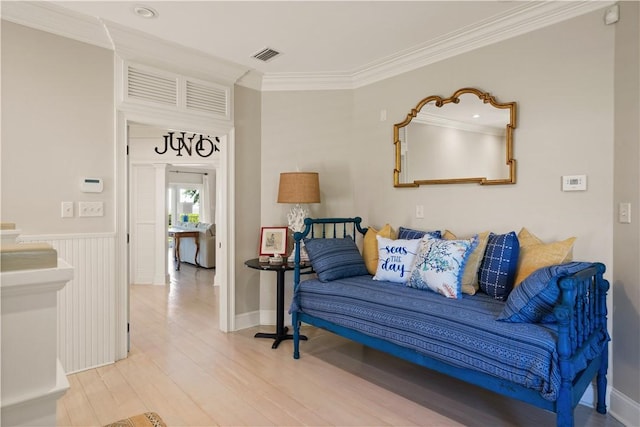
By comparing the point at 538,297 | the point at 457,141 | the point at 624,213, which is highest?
the point at 457,141

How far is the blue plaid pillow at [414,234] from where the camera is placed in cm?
301

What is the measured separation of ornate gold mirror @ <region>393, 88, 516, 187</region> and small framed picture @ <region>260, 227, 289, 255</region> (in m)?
1.21

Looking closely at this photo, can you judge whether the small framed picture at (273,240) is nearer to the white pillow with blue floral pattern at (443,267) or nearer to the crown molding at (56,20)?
the white pillow with blue floral pattern at (443,267)

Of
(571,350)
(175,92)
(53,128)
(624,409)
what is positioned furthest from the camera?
(175,92)

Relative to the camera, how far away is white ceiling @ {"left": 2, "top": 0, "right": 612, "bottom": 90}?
2.50m

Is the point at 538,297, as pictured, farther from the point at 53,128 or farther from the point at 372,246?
the point at 53,128

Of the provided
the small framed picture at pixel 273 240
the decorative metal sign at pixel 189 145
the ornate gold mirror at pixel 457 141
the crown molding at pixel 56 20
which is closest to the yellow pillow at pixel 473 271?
the ornate gold mirror at pixel 457 141

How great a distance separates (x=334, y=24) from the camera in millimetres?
2783

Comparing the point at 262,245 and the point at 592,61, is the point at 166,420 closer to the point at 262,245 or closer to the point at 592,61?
the point at 262,245


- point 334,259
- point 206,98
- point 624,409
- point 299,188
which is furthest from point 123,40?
point 624,409

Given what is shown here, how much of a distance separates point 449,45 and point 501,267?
5.94ft

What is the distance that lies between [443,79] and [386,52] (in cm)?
56

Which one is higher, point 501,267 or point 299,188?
point 299,188

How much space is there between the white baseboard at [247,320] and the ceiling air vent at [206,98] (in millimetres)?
1986
